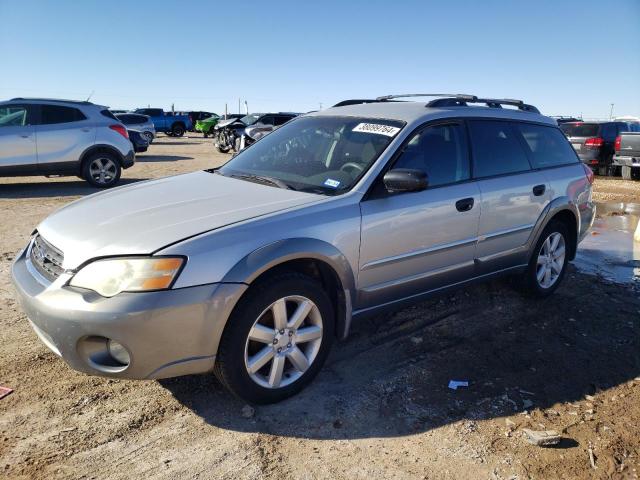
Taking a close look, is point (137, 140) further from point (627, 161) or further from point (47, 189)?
point (627, 161)

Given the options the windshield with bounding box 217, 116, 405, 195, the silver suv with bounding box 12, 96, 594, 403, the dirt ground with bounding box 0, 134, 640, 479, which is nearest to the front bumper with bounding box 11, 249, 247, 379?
the silver suv with bounding box 12, 96, 594, 403

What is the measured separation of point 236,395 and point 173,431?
1.21 feet

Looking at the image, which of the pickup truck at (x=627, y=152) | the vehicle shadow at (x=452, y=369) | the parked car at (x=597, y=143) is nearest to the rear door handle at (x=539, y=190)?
the vehicle shadow at (x=452, y=369)

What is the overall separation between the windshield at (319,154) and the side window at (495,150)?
80 centimetres

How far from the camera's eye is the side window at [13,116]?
32.6ft

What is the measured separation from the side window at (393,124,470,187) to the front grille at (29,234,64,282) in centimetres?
212

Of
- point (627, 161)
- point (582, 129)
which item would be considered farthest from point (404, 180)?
point (582, 129)

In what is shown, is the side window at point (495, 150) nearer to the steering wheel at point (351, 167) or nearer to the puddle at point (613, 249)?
the steering wheel at point (351, 167)

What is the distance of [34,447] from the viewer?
2.67 metres

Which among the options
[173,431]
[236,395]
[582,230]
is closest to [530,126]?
[582,230]

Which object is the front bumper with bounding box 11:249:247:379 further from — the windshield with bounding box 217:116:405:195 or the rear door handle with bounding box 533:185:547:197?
the rear door handle with bounding box 533:185:547:197

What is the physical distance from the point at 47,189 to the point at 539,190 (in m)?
9.66

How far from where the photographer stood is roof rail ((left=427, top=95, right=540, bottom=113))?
4254 millimetres

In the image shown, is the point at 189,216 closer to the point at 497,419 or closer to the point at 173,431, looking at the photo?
the point at 173,431
